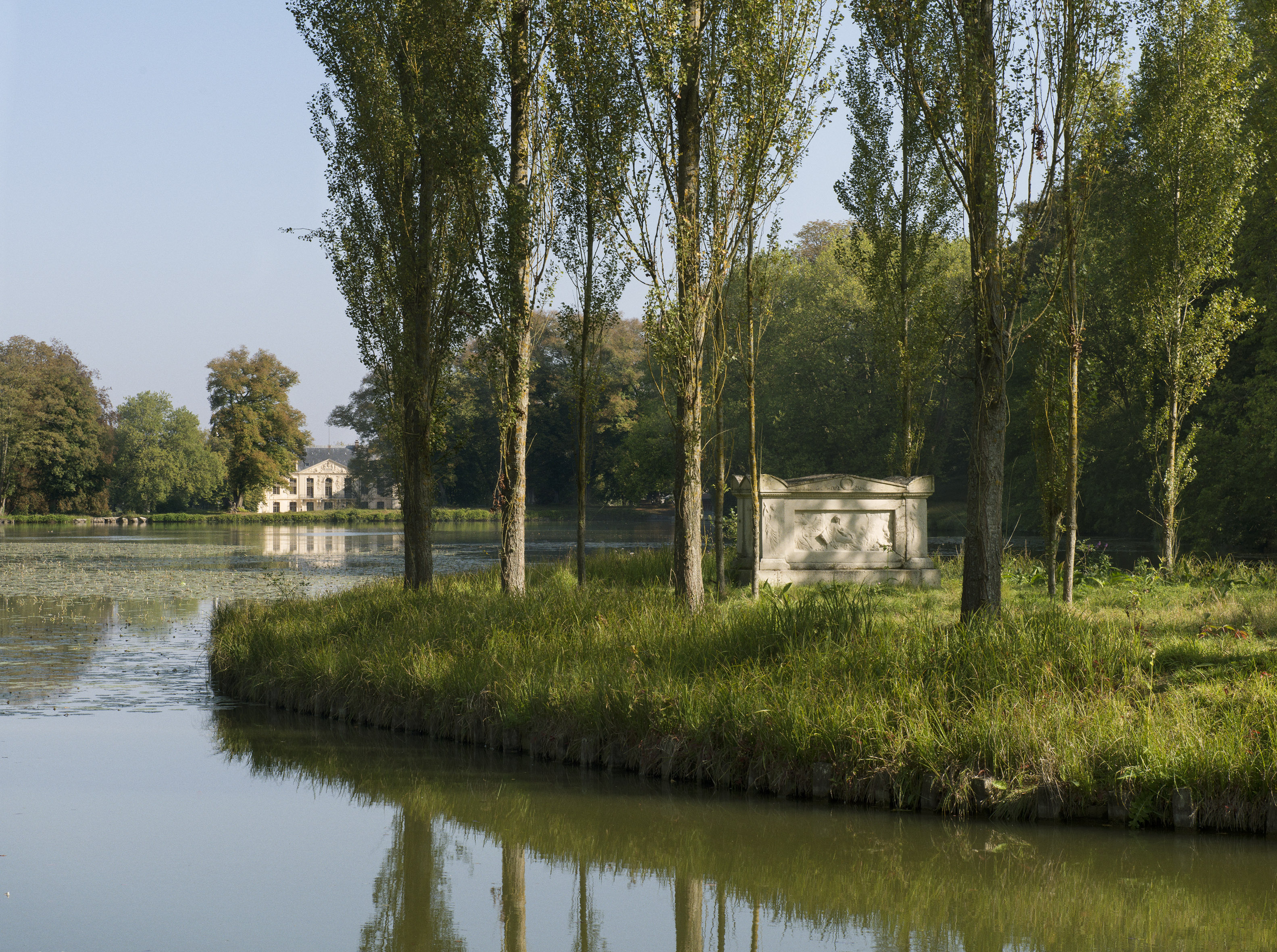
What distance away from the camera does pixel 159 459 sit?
271ft

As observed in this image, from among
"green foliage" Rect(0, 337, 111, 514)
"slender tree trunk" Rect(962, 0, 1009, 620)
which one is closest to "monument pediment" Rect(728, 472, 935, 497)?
"slender tree trunk" Rect(962, 0, 1009, 620)

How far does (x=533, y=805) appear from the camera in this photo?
7.48 meters

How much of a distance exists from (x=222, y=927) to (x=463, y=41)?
A: 11.3m

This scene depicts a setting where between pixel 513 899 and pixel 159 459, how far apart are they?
8461cm

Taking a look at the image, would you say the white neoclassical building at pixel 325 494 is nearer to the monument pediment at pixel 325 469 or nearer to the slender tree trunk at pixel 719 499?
the monument pediment at pixel 325 469

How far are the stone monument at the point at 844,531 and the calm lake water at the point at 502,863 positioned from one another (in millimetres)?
6984

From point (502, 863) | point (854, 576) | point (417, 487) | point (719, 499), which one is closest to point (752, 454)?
point (719, 499)

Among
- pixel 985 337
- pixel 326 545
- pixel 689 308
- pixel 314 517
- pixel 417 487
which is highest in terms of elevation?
pixel 689 308

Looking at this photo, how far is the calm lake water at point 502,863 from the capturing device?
5.22 m

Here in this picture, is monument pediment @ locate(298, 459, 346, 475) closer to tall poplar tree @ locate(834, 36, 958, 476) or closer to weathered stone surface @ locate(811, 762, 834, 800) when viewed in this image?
tall poplar tree @ locate(834, 36, 958, 476)

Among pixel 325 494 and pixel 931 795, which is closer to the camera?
pixel 931 795

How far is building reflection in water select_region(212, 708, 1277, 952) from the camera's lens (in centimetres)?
520

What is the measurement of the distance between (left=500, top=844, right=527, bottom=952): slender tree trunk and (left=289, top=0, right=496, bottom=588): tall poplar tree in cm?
744

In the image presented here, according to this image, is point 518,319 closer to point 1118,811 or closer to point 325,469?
point 1118,811
